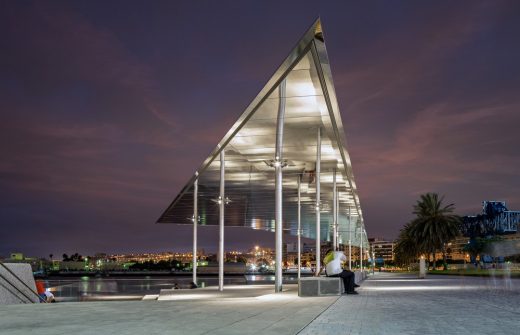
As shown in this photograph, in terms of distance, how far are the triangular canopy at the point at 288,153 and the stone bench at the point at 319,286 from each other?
17.4 ft

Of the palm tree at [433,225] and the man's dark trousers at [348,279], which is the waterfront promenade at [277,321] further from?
the palm tree at [433,225]

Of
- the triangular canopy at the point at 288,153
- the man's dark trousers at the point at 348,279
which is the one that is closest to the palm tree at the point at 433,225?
the triangular canopy at the point at 288,153

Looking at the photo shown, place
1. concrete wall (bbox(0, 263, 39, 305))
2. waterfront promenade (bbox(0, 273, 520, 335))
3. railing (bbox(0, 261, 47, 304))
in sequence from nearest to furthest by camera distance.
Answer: waterfront promenade (bbox(0, 273, 520, 335)) → concrete wall (bbox(0, 263, 39, 305)) → railing (bbox(0, 261, 47, 304))

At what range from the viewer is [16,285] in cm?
1828

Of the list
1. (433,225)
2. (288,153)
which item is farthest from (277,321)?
(433,225)

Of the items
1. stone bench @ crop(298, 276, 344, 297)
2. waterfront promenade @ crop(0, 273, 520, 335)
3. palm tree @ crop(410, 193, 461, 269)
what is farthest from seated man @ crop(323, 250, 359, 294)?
palm tree @ crop(410, 193, 461, 269)

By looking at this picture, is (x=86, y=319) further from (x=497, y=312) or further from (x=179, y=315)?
(x=497, y=312)

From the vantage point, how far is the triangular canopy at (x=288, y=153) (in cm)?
1598

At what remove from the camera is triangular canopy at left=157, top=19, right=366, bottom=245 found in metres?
16.0

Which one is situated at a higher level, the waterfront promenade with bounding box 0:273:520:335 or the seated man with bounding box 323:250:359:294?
the seated man with bounding box 323:250:359:294

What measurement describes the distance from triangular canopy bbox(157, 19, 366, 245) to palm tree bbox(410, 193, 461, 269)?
821 inches

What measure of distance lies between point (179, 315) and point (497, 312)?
19.5ft

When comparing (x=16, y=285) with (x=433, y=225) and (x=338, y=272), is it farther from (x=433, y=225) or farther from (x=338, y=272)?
(x=433, y=225)

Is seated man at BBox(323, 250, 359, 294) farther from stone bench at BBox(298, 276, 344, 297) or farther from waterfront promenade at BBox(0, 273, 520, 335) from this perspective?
waterfront promenade at BBox(0, 273, 520, 335)
